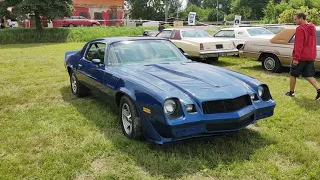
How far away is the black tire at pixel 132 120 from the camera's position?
404cm

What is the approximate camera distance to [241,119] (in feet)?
12.2

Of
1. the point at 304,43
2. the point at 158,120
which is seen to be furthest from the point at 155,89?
the point at 304,43

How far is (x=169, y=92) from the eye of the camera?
3725mm

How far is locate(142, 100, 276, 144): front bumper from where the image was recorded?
3.53 metres

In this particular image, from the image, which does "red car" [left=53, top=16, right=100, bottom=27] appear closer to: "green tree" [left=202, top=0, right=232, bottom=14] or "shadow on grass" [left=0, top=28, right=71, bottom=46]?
"shadow on grass" [left=0, top=28, right=71, bottom=46]

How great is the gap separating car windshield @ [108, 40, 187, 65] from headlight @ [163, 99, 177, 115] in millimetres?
1631

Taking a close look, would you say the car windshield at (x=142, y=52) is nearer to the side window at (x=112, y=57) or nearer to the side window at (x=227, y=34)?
the side window at (x=112, y=57)

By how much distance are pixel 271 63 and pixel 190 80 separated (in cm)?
599

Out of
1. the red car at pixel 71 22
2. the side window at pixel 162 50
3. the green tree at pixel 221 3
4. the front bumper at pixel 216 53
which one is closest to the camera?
the side window at pixel 162 50

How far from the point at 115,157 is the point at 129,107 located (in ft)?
2.22

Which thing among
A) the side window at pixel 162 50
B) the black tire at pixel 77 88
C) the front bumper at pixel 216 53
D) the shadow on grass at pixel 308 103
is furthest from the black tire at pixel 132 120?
the front bumper at pixel 216 53

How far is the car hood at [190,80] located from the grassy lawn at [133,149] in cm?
72

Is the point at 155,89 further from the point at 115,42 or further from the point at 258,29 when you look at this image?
the point at 258,29

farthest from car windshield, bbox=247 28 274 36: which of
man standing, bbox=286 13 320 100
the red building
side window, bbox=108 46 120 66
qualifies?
the red building
